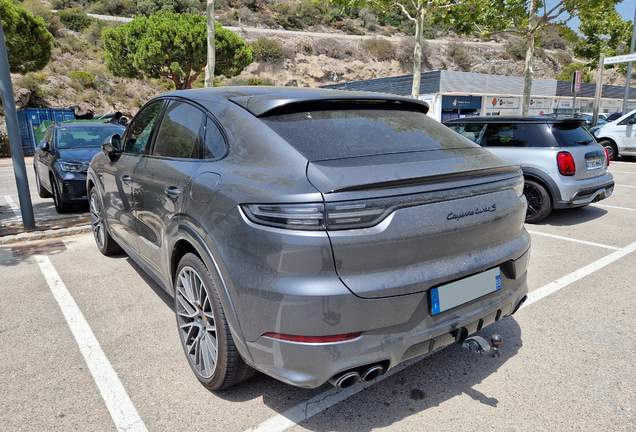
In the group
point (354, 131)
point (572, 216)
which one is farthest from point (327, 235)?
point (572, 216)

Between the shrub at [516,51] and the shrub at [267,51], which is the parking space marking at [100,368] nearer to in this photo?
the shrub at [267,51]

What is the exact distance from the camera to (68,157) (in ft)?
23.5

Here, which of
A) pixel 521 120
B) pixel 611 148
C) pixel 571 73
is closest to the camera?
pixel 521 120

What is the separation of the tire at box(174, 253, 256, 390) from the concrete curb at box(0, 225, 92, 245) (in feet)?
13.3

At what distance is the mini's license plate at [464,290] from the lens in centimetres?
207

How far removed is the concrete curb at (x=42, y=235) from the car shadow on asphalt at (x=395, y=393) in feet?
14.9

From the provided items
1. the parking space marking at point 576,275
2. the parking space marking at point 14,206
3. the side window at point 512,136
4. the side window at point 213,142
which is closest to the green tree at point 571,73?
the side window at point 512,136

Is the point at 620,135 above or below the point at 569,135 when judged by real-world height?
below

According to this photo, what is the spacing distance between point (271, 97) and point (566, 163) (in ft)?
17.4

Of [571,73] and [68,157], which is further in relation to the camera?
[571,73]

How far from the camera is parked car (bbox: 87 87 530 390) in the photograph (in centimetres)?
187

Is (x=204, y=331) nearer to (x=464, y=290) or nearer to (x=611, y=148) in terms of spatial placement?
(x=464, y=290)

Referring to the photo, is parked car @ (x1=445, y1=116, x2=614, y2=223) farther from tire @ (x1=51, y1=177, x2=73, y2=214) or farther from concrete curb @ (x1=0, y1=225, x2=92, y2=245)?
tire @ (x1=51, y1=177, x2=73, y2=214)

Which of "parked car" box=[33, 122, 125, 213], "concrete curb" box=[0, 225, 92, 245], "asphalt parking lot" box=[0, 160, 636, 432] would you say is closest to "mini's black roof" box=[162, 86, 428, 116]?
"asphalt parking lot" box=[0, 160, 636, 432]
